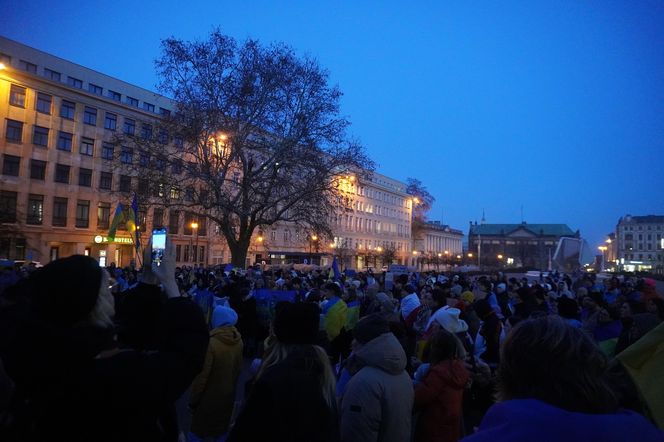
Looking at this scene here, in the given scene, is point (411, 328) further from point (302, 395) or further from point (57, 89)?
point (57, 89)

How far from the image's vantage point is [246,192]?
27594 mm

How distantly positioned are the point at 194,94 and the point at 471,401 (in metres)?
24.9

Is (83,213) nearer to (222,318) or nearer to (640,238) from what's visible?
(222,318)

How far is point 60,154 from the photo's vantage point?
1603 inches

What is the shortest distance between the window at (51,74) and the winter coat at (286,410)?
157 ft

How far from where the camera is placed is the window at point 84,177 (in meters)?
42.2

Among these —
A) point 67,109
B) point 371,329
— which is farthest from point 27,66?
point 371,329

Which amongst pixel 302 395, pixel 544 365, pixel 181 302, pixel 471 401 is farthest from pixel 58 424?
pixel 471 401

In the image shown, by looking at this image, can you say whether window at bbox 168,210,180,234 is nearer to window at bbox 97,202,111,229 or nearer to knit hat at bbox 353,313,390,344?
window at bbox 97,202,111,229

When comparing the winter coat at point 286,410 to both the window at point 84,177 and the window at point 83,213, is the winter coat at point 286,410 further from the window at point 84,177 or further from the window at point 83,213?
the window at point 84,177

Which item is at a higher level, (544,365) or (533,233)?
(533,233)

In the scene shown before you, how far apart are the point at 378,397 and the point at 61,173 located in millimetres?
45417

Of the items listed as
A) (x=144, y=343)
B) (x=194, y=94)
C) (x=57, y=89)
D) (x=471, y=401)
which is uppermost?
(x=57, y=89)

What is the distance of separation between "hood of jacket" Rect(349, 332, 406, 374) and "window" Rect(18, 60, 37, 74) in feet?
153
